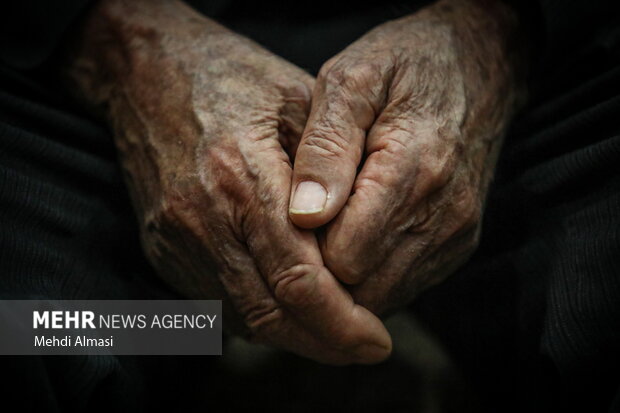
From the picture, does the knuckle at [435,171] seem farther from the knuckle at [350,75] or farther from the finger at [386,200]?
the knuckle at [350,75]

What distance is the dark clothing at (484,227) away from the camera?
62cm

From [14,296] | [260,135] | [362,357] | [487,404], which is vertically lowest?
[487,404]

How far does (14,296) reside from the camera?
58cm

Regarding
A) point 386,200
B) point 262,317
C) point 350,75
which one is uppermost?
point 350,75

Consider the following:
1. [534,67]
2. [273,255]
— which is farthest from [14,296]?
[534,67]

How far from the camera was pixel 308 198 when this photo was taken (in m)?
0.64

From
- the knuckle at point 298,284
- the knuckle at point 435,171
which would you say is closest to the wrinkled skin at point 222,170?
the knuckle at point 298,284

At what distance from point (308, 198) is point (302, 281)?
0.09 meters

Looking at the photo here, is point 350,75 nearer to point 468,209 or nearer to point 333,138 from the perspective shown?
point 333,138

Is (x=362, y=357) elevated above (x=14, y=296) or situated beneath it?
situated beneath

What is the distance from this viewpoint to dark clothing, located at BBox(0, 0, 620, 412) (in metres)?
0.62

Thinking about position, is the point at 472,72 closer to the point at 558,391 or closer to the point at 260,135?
the point at 260,135

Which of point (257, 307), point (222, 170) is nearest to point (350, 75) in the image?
point (222, 170)

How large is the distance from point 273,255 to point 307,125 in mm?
160
